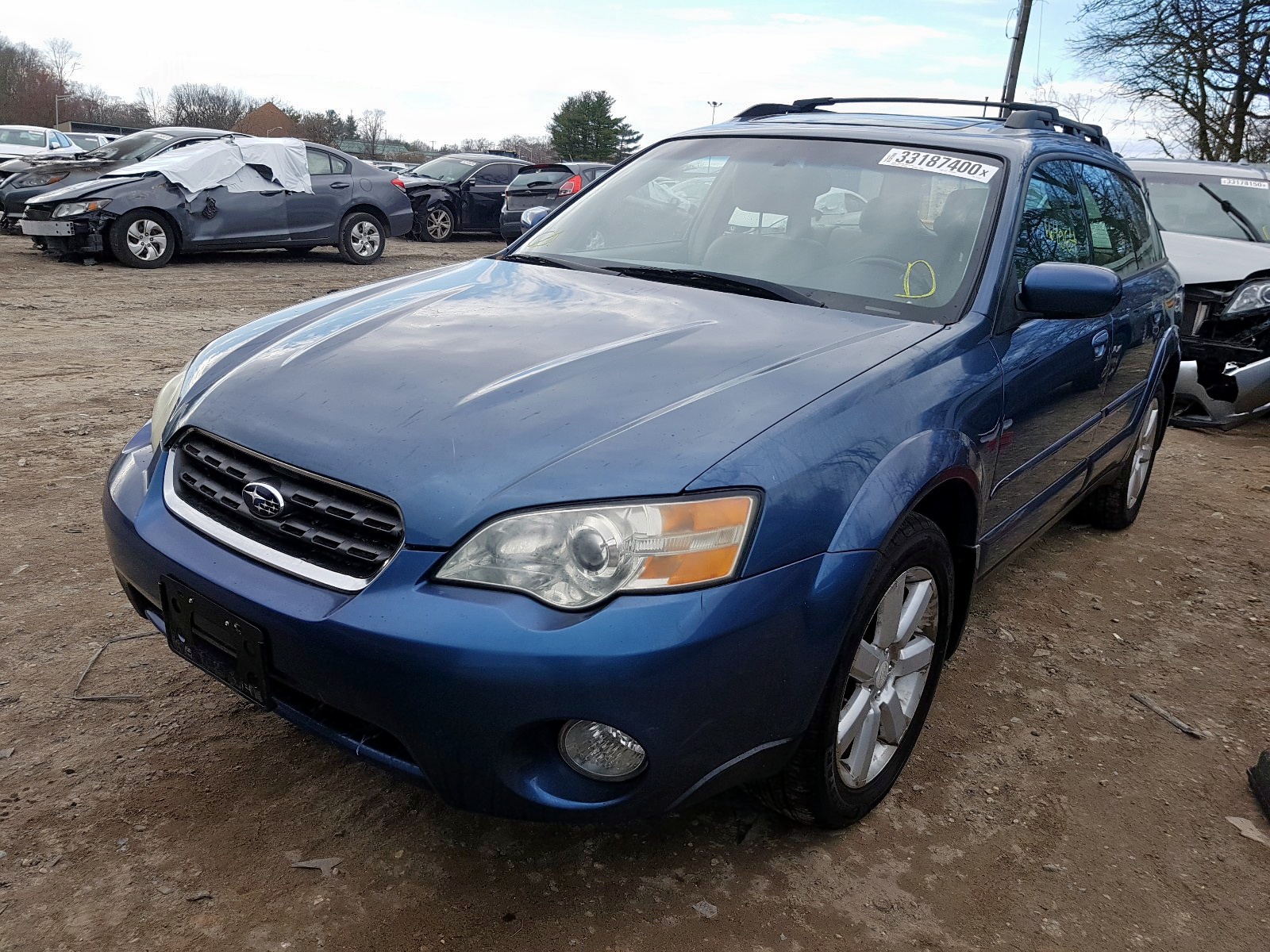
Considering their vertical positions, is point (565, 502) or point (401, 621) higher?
point (565, 502)

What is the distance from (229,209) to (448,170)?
5.43m

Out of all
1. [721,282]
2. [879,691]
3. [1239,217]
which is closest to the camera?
[879,691]

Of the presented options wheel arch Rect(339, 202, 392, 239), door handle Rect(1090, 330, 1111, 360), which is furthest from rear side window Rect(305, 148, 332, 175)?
door handle Rect(1090, 330, 1111, 360)

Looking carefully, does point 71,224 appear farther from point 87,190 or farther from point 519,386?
point 519,386

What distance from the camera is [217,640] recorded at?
2002 mm

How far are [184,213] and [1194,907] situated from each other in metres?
11.2

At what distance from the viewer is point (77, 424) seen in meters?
5.11

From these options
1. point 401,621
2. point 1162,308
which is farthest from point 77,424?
point 1162,308

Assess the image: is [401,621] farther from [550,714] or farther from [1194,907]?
[1194,907]

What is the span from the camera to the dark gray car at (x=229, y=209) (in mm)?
10445

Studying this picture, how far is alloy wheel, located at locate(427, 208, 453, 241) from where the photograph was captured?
1550cm

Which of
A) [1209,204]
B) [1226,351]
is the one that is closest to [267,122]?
[1209,204]

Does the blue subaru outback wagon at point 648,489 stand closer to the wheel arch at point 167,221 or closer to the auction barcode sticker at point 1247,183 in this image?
the auction barcode sticker at point 1247,183

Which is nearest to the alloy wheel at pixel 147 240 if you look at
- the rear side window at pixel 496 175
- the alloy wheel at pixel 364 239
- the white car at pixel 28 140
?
the alloy wheel at pixel 364 239
